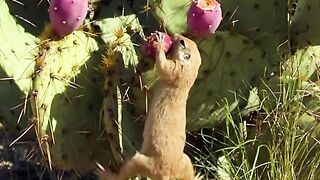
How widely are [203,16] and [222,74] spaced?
1.35 feet

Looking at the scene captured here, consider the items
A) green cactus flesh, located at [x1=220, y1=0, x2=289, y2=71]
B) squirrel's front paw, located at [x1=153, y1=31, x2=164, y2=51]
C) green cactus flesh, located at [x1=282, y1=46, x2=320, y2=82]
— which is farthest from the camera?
green cactus flesh, located at [x1=282, y1=46, x2=320, y2=82]

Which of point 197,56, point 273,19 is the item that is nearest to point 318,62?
point 273,19

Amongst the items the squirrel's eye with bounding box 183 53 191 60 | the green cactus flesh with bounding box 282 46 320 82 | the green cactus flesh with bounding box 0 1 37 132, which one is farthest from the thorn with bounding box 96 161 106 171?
the green cactus flesh with bounding box 282 46 320 82

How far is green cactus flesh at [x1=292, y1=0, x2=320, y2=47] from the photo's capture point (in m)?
3.63

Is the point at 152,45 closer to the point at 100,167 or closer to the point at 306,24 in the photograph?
the point at 100,167

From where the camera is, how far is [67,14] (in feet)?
10.1

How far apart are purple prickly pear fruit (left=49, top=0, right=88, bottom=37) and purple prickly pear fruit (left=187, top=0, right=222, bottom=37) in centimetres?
37

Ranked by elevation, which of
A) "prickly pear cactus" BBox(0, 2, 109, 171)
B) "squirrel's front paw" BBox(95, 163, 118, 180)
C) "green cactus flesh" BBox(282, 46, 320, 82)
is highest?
"prickly pear cactus" BBox(0, 2, 109, 171)

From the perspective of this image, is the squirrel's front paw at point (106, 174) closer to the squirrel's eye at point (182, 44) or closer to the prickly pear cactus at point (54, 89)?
the prickly pear cactus at point (54, 89)

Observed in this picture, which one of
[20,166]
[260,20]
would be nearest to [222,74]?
[260,20]

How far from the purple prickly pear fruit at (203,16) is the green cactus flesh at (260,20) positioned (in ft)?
1.04

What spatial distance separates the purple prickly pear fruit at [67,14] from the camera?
3.04 meters

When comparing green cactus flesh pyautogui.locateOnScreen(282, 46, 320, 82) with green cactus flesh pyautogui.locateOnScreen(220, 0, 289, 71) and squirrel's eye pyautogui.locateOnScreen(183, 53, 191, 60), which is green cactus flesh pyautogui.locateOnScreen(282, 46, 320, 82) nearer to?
green cactus flesh pyautogui.locateOnScreen(220, 0, 289, 71)

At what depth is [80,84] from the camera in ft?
10.8
